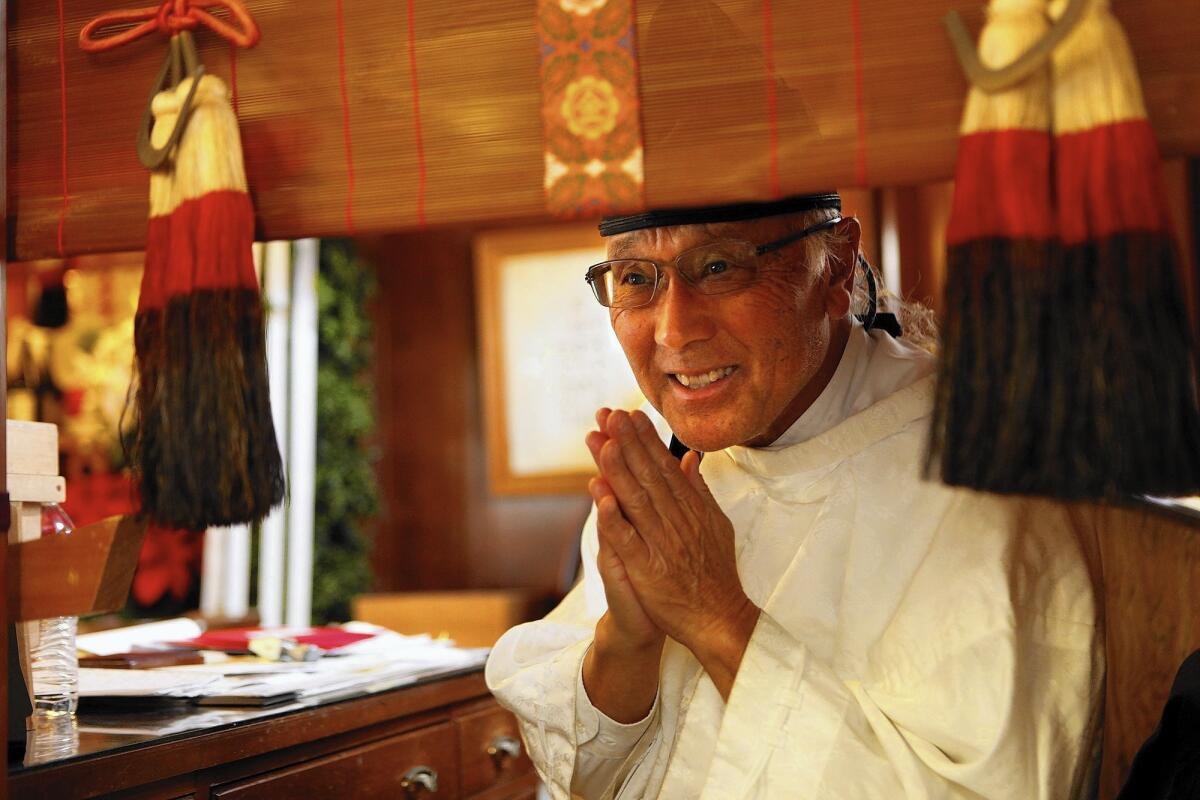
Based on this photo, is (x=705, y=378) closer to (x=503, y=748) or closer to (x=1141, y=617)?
(x=1141, y=617)

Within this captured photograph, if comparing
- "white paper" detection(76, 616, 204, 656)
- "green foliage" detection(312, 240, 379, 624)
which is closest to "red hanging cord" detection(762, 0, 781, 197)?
"white paper" detection(76, 616, 204, 656)

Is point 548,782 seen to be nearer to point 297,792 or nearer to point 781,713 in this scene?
point 297,792

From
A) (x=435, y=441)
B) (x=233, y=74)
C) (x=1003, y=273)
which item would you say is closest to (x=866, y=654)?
(x=1003, y=273)

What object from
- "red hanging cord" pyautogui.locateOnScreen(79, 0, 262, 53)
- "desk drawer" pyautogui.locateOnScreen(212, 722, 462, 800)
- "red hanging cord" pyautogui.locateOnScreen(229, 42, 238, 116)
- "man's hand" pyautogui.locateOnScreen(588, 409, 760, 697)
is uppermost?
"red hanging cord" pyautogui.locateOnScreen(79, 0, 262, 53)

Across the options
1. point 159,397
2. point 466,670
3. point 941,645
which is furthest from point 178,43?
point 466,670

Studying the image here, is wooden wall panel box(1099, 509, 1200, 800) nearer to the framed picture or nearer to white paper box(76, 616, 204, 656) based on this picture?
white paper box(76, 616, 204, 656)

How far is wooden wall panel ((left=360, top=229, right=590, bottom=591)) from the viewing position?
283 inches

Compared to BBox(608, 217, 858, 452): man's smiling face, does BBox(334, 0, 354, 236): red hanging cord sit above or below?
above

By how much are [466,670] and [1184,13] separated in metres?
1.57

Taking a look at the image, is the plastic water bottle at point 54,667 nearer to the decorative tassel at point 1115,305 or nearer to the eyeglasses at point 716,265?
the eyeglasses at point 716,265

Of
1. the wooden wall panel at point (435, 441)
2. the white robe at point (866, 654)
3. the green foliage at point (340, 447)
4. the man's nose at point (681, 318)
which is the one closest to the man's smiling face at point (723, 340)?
the man's nose at point (681, 318)

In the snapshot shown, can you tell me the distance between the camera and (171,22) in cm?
135

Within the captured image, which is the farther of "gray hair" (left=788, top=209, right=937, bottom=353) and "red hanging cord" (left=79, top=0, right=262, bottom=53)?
"gray hair" (left=788, top=209, right=937, bottom=353)

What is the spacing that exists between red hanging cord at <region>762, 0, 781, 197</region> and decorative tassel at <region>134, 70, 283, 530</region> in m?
0.55
